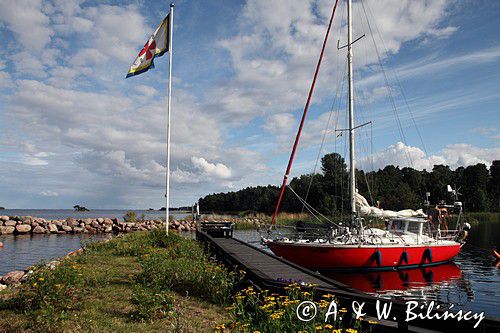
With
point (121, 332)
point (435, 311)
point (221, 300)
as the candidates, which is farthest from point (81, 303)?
point (435, 311)

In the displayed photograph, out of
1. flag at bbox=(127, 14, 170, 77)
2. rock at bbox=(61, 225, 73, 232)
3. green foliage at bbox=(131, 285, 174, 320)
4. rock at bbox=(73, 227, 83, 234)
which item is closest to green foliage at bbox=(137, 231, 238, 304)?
green foliage at bbox=(131, 285, 174, 320)

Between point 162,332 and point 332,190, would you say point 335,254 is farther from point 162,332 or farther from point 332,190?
point 332,190

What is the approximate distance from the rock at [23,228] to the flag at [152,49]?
98.9 feet

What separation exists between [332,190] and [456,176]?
76.0 meters

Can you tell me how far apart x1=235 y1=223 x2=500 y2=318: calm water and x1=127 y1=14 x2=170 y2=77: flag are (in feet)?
51.4

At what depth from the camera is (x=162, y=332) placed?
278 inches

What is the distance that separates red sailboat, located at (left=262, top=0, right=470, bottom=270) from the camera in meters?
19.2

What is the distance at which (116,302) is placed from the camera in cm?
907

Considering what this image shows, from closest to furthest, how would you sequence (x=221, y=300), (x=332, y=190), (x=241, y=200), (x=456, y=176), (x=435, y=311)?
(x=435, y=311), (x=221, y=300), (x=332, y=190), (x=456, y=176), (x=241, y=200)

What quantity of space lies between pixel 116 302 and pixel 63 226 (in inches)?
1551

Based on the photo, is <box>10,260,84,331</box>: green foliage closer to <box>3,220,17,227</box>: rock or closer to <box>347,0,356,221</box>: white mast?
<box>347,0,356,221</box>: white mast

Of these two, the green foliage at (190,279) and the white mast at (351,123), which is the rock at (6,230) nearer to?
the green foliage at (190,279)

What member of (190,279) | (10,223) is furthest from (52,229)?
(190,279)

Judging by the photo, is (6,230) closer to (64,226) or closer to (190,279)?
(64,226)
